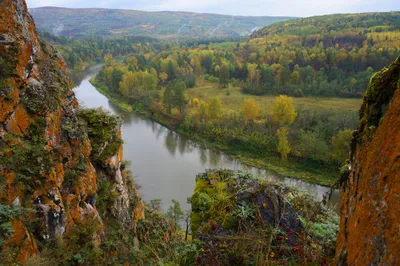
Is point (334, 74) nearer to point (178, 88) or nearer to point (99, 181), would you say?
point (178, 88)

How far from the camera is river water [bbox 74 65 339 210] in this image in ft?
75.8

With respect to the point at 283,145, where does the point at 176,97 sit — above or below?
above

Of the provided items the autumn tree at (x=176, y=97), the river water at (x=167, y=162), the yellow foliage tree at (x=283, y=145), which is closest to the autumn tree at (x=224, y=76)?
the autumn tree at (x=176, y=97)

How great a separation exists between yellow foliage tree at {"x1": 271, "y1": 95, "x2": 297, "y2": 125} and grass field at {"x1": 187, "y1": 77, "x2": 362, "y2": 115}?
417 centimetres

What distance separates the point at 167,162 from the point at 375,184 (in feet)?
88.2

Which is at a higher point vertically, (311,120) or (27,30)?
(27,30)

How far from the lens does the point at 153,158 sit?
29.3 meters

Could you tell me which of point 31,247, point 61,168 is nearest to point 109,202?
point 61,168

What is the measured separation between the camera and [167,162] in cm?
2861

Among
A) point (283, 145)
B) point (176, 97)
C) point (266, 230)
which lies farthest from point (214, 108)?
point (266, 230)

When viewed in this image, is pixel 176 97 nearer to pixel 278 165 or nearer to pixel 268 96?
pixel 278 165

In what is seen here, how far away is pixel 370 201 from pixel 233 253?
2.60m

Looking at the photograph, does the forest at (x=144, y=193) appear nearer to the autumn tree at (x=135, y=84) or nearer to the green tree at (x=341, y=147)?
the green tree at (x=341, y=147)

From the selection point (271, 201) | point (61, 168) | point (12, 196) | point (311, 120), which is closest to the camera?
point (271, 201)
